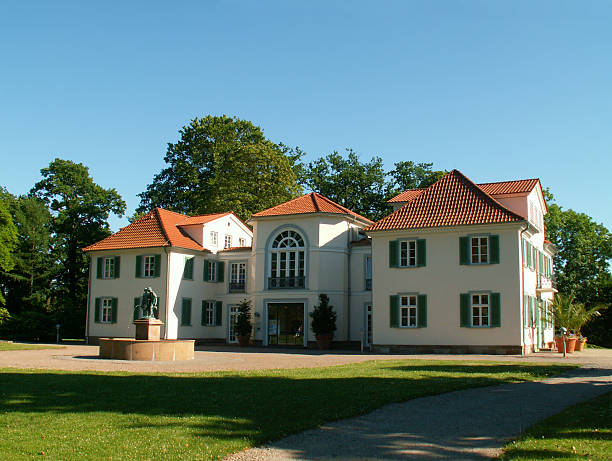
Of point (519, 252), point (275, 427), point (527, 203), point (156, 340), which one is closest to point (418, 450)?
point (275, 427)

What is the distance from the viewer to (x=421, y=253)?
1129 inches

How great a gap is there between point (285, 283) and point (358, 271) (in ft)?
13.0

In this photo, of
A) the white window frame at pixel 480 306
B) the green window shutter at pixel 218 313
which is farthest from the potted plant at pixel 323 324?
the green window shutter at pixel 218 313

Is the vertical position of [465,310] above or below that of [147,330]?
above

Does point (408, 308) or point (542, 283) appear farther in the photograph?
point (542, 283)

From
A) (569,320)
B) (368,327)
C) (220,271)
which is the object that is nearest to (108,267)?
(220,271)

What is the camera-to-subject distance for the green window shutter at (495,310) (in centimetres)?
2700

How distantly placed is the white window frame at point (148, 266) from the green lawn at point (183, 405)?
19141 millimetres

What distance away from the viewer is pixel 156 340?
22.3 metres

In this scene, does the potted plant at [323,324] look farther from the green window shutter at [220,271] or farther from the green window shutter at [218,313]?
the green window shutter at [220,271]

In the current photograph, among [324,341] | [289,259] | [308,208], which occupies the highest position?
[308,208]

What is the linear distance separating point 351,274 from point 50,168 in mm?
26201

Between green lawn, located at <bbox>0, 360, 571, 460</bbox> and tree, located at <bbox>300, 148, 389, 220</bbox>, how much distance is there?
37481 mm

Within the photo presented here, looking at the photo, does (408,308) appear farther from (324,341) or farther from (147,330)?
(147,330)
